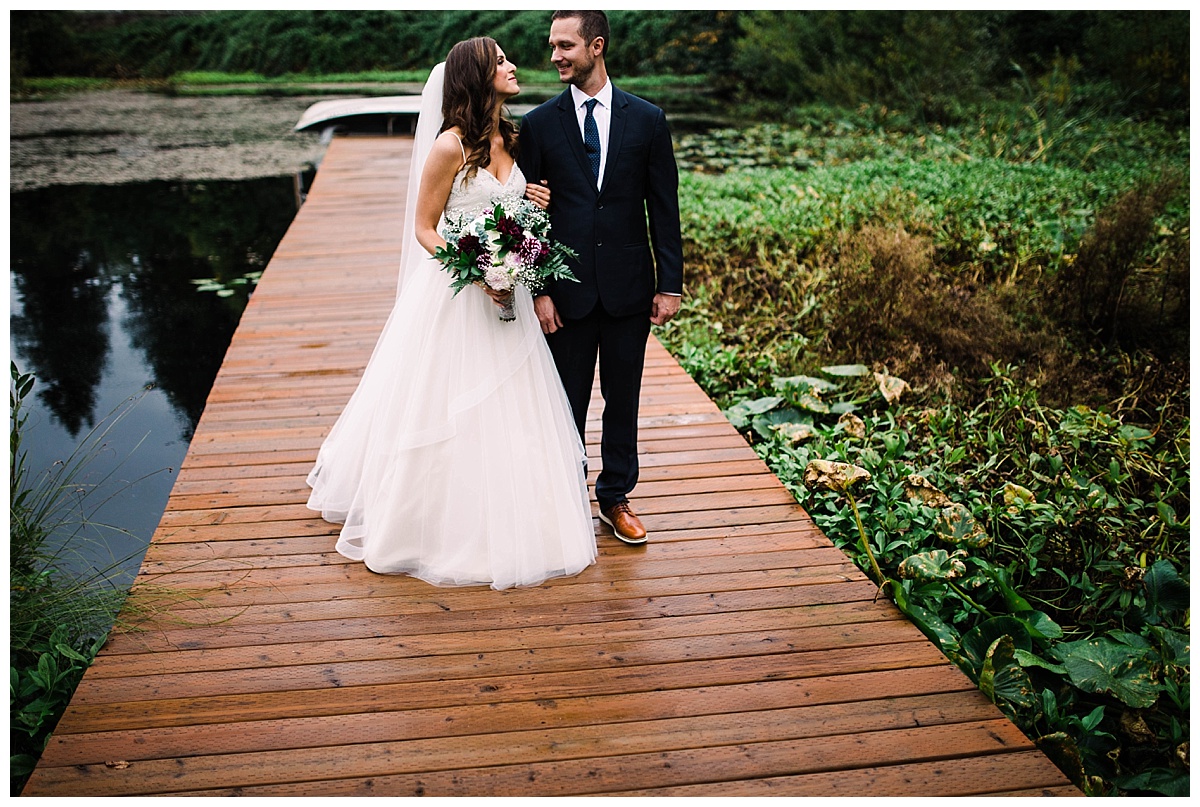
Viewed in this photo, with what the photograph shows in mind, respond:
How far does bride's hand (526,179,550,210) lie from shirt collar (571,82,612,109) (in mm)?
273

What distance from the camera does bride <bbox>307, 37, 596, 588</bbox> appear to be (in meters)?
2.88

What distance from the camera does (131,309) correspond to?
696 cm

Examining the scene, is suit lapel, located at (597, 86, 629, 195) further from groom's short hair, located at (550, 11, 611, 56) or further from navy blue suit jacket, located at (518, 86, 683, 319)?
groom's short hair, located at (550, 11, 611, 56)

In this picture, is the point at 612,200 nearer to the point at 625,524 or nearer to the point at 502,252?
the point at 502,252

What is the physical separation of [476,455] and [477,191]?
84 cm

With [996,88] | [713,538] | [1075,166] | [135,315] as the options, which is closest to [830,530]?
[713,538]

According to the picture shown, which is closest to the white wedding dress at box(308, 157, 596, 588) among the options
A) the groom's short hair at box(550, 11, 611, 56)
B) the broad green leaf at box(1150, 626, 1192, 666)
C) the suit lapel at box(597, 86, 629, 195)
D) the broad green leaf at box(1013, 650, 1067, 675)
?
the suit lapel at box(597, 86, 629, 195)

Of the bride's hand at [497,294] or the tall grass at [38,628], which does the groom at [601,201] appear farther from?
the tall grass at [38,628]

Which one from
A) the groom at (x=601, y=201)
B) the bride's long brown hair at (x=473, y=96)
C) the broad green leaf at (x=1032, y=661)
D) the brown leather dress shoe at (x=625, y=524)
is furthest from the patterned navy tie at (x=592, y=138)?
the broad green leaf at (x=1032, y=661)

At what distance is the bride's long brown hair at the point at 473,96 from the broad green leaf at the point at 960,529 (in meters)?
2.14

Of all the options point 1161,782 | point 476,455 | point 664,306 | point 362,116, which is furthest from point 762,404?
point 362,116

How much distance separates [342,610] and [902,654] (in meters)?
1.67
